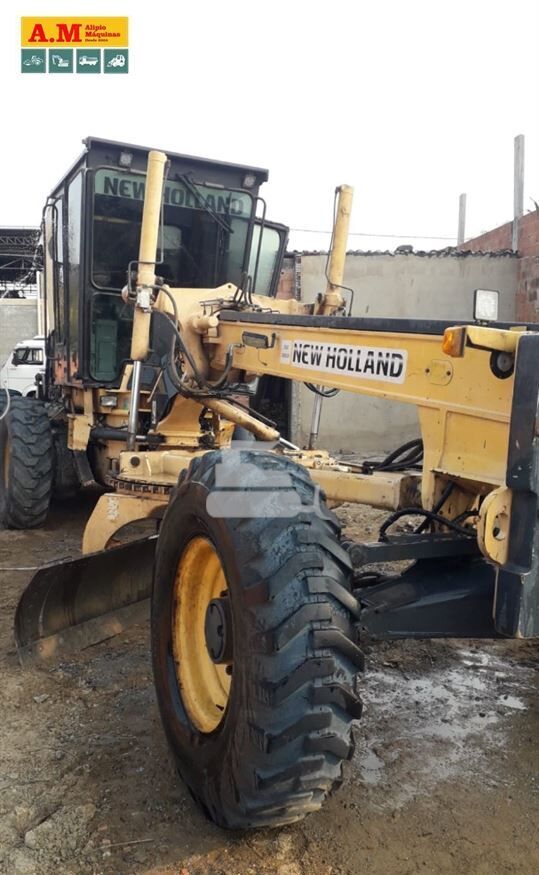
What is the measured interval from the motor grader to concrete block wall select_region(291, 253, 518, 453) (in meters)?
5.89

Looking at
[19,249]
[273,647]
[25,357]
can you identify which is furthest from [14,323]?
[273,647]

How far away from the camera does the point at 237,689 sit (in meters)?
2.26

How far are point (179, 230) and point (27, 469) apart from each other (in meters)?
2.24

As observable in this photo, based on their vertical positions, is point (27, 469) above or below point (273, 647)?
below

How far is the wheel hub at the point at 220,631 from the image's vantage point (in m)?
2.42

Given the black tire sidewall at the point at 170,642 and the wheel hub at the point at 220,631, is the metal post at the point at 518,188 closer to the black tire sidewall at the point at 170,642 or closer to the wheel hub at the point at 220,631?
the black tire sidewall at the point at 170,642

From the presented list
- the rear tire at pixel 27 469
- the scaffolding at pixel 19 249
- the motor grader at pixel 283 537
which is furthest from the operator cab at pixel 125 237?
the scaffolding at pixel 19 249

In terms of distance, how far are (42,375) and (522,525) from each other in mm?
6451

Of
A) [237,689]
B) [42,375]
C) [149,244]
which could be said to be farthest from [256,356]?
[42,375]

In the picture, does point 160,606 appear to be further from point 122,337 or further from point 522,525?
point 122,337

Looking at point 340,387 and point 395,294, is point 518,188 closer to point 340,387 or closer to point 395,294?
point 395,294

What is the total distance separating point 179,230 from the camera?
5.89 meters

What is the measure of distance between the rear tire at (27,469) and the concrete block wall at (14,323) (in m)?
16.4

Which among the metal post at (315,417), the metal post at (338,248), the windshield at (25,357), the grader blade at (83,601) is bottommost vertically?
the grader blade at (83,601)
